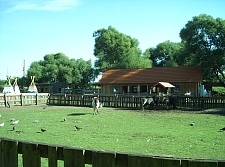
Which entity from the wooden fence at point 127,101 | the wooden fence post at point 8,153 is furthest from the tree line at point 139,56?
the wooden fence post at point 8,153

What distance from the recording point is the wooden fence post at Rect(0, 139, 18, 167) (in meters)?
3.72

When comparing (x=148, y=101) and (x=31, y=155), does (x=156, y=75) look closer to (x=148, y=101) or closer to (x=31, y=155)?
(x=148, y=101)

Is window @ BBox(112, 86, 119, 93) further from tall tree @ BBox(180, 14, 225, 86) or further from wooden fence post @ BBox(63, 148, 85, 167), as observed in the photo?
wooden fence post @ BBox(63, 148, 85, 167)

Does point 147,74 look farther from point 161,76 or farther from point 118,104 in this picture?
point 118,104

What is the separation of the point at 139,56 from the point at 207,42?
3221 cm

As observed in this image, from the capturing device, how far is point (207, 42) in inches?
1679

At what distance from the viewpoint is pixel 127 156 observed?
9.81ft

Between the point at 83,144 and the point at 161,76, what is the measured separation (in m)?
38.4

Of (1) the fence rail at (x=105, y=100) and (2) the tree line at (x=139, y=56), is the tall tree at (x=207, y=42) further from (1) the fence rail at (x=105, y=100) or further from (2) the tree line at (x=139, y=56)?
(1) the fence rail at (x=105, y=100)

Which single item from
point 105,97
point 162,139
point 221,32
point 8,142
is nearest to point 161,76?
point 221,32

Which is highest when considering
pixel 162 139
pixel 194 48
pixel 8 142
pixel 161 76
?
pixel 194 48

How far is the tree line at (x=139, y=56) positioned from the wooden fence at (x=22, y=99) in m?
23.7


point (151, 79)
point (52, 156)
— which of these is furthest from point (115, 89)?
point (52, 156)

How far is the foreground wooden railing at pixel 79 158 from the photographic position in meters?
2.79
